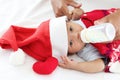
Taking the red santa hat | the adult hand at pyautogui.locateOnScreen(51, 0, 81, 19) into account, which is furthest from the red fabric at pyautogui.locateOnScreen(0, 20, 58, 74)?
the adult hand at pyautogui.locateOnScreen(51, 0, 81, 19)

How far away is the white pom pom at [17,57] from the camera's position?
0.89 meters

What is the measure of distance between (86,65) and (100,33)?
4.4 inches

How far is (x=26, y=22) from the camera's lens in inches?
42.1

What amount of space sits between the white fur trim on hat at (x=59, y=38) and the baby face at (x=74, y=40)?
0.02 meters

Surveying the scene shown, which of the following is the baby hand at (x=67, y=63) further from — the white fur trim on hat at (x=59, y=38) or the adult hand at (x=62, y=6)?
the adult hand at (x=62, y=6)

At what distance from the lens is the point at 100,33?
0.87m

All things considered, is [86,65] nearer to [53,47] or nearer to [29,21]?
[53,47]

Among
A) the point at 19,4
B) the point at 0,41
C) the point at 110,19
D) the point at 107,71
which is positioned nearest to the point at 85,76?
the point at 107,71

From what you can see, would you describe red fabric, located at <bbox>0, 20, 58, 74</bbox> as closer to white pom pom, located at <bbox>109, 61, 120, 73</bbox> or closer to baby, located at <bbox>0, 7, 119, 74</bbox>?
baby, located at <bbox>0, 7, 119, 74</bbox>

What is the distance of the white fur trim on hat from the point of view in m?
0.92

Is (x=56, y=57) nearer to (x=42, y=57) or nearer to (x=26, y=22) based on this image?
(x=42, y=57)

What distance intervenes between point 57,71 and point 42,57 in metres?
0.07

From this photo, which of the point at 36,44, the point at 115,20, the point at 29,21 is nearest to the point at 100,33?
the point at 115,20

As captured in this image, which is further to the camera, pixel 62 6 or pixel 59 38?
pixel 62 6
